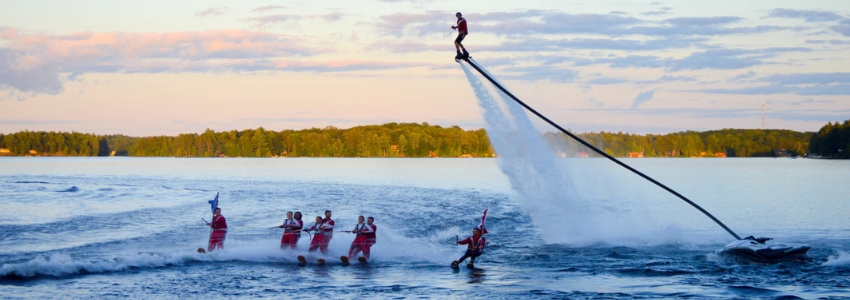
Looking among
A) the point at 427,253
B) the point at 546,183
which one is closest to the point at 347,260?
the point at 427,253

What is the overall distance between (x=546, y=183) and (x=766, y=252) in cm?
828

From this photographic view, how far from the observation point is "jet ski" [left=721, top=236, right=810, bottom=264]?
26.3 meters

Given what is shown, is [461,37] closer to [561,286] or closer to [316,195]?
[561,286]

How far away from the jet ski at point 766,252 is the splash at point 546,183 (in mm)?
5446

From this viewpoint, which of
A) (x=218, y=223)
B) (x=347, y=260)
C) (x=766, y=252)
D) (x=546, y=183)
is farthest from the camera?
(x=546, y=183)

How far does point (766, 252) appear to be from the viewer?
2627 cm

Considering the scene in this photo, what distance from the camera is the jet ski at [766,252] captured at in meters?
26.3

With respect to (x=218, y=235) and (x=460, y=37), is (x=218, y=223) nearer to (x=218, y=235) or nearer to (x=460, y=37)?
(x=218, y=235)

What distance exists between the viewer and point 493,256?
2953cm

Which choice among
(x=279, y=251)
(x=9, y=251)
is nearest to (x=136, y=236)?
(x=9, y=251)

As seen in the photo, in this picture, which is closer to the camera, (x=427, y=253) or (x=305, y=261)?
(x=305, y=261)

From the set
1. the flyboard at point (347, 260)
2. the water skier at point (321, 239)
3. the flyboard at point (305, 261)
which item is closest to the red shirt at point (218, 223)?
the flyboard at point (305, 261)

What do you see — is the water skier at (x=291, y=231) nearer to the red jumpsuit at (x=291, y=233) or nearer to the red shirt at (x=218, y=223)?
the red jumpsuit at (x=291, y=233)

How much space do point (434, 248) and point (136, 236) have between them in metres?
14.3
